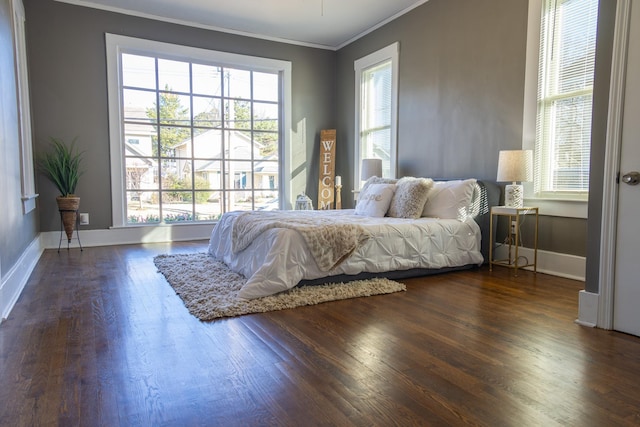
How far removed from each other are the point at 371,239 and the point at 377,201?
0.99 m

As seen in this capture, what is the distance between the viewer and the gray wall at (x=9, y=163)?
2.82m

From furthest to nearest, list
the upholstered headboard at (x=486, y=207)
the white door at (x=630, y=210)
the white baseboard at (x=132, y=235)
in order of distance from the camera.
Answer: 1. the white baseboard at (x=132, y=235)
2. the upholstered headboard at (x=486, y=207)
3. the white door at (x=630, y=210)

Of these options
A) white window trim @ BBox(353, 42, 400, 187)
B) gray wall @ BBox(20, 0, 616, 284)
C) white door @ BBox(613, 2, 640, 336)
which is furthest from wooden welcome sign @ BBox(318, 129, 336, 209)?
white door @ BBox(613, 2, 640, 336)

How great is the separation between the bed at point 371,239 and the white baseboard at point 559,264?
454 millimetres

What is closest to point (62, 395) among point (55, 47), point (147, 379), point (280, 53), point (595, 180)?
point (147, 379)

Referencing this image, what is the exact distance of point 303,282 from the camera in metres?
3.00

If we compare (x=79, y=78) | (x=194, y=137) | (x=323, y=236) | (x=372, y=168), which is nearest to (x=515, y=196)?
(x=323, y=236)

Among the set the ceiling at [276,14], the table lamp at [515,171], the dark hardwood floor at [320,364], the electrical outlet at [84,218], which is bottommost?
the dark hardwood floor at [320,364]

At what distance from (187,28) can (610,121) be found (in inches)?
206

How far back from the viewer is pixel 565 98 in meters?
3.46

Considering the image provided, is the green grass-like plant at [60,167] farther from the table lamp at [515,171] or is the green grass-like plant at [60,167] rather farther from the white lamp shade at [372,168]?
the table lamp at [515,171]

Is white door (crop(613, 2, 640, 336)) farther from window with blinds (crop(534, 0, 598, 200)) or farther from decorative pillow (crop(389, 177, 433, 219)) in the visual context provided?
decorative pillow (crop(389, 177, 433, 219))

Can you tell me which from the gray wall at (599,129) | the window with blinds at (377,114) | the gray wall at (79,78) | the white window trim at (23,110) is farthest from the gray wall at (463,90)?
the white window trim at (23,110)

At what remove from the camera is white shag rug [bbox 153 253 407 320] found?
255cm
